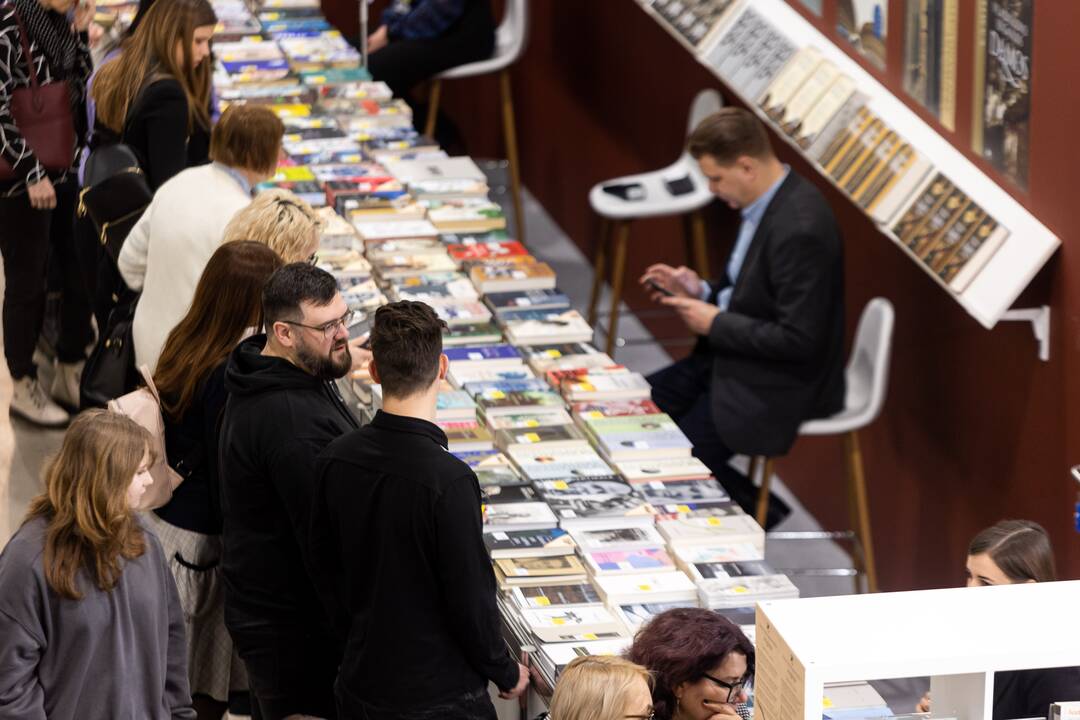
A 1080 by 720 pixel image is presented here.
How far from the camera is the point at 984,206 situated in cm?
488

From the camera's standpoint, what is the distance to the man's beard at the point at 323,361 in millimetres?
3838

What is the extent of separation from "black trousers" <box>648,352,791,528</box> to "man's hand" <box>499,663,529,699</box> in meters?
2.14

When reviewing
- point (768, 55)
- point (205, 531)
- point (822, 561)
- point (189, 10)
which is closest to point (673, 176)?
point (768, 55)

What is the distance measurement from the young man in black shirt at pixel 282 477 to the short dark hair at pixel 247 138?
1349 mm

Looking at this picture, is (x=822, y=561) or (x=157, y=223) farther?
(x=822, y=561)

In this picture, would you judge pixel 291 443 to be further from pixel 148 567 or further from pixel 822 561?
pixel 822 561

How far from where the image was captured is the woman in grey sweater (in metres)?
3.39

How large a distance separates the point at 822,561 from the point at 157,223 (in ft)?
9.54

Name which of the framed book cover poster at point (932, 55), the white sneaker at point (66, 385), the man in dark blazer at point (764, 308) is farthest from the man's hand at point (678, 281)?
the white sneaker at point (66, 385)

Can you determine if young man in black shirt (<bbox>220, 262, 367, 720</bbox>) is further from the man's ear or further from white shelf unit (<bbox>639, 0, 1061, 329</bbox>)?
white shelf unit (<bbox>639, 0, 1061, 329</bbox>)

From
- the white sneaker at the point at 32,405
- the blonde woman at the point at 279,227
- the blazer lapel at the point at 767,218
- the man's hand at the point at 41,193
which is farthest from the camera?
the white sneaker at the point at 32,405

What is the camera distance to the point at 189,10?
18.9 ft

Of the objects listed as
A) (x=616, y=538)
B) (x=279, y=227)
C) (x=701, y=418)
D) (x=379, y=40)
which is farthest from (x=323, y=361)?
(x=379, y=40)

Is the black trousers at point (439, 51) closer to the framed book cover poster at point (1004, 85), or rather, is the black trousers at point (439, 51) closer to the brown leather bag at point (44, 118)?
the brown leather bag at point (44, 118)
